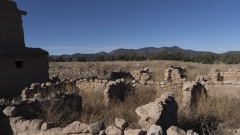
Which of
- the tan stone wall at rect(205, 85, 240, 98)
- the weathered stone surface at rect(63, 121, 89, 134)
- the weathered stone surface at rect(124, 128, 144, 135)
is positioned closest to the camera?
the weathered stone surface at rect(124, 128, 144, 135)

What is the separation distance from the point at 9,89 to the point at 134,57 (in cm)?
3366

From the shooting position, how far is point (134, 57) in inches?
1700

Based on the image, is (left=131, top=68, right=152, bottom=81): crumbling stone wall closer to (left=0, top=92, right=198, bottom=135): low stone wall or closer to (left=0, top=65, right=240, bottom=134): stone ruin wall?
(left=0, top=65, right=240, bottom=134): stone ruin wall

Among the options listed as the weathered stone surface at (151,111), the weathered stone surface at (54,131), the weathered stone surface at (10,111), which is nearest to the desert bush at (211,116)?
the weathered stone surface at (151,111)

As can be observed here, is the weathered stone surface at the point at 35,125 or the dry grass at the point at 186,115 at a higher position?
the weathered stone surface at the point at 35,125

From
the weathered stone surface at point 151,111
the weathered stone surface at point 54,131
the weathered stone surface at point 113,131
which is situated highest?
the weathered stone surface at point 151,111

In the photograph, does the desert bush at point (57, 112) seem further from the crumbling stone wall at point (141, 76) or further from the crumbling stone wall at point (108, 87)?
the crumbling stone wall at point (141, 76)

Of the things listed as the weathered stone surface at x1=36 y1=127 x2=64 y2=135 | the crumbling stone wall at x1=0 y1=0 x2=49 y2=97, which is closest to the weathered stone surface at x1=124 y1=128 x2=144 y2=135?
the weathered stone surface at x1=36 y1=127 x2=64 y2=135

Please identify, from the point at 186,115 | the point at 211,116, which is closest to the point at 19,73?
the point at 186,115

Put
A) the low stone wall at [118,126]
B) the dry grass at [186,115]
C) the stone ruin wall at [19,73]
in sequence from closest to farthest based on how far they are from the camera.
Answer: the low stone wall at [118,126] < the dry grass at [186,115] < the stone ruin wall at [19,73]

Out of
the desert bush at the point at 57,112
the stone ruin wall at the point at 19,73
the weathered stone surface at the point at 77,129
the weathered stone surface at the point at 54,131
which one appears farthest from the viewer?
the stone ruin wall at the point at 19,73

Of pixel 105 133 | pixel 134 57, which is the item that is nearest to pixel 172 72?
pixel 105 133

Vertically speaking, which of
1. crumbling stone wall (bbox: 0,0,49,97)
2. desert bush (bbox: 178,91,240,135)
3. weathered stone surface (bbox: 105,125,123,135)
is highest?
crumbling stone wall (bbox: 0,0,49,97)

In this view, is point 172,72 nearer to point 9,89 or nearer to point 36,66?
point 36,66
